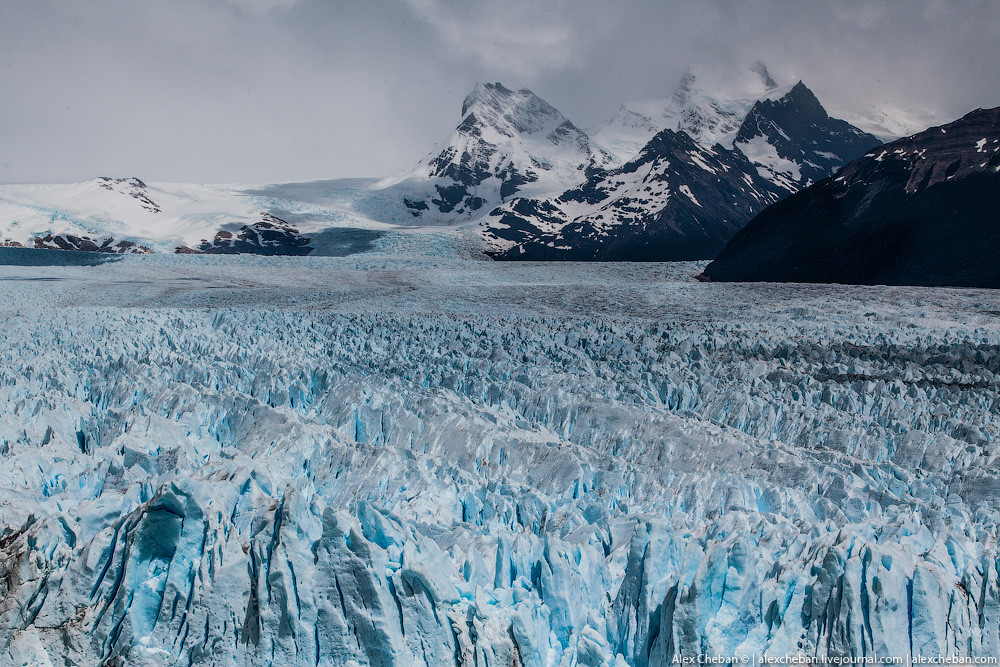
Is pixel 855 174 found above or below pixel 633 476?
above

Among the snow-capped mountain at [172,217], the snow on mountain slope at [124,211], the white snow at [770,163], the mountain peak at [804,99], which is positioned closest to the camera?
the snow-capped mountain at [172,217]

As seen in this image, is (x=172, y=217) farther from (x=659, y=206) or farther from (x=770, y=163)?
(x=770, y=163)

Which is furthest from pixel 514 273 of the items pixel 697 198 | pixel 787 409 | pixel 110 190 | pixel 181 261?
pixel 110 190

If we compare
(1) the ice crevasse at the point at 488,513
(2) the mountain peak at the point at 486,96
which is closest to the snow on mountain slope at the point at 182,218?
(1) the ice crevasse at the point at 488,513

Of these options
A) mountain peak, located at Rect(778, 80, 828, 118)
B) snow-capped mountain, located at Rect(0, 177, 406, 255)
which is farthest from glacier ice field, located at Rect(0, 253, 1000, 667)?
mountain peak, located at Rect(778, 80, 828, 118)

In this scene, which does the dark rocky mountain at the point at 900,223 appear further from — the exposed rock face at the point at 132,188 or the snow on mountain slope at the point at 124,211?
the exposed rock face at the point at 132,188

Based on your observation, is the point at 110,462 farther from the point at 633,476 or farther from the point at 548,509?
the point at 633,476

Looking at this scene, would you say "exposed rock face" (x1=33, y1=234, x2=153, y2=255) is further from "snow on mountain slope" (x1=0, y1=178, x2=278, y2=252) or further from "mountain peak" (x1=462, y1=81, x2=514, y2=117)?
"mountain peak" (x1=462, y1=81, x2=514, y2=117)
